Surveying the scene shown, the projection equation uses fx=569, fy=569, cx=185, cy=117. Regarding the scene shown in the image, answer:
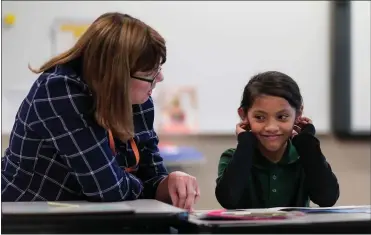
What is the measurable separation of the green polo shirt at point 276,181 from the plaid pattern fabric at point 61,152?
339mm

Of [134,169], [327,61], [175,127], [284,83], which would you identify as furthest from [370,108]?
[134,169]

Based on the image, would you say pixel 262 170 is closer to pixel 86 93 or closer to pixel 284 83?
pixel 284 83

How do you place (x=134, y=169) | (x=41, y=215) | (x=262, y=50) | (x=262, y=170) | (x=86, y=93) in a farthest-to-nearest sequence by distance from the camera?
(x=262, y=50)
(x=262, y=170)
(x=134, y=169)
(x=86, y=93)
(x=41, y=215)

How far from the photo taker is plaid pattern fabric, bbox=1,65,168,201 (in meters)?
1.01

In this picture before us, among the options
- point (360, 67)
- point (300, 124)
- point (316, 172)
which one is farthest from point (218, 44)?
point (316, 172)

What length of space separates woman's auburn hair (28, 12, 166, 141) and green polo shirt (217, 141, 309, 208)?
420mm

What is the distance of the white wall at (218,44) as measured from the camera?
2.54m

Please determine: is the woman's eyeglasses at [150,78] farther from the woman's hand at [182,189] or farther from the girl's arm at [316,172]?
the girl's arm at [316,172]

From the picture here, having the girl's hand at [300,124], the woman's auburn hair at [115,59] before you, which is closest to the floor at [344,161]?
the girl's hand at [300,124]

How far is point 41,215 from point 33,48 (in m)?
1.92

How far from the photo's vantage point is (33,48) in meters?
2.54

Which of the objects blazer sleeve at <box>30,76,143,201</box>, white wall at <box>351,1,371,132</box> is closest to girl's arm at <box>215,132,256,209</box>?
blazer sleeve at <box>30,76,143,201</box>

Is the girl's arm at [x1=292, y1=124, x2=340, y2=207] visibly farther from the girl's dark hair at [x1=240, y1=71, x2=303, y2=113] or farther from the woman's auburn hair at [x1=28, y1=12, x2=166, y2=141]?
the woman's auburn hair at [x1=28, y1=12, x2=166, y2=141]

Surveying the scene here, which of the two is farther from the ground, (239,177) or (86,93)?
(86,93)
